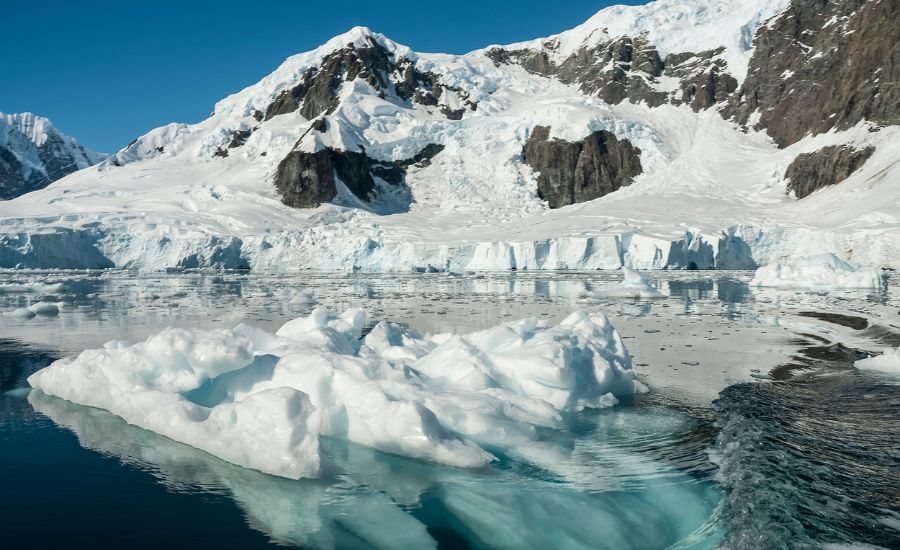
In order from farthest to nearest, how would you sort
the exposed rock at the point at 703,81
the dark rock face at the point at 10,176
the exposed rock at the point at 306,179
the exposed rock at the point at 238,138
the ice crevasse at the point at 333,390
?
the dark rock face at the point at 10,176
the exposed rock at the point at 238,138
the exposed rock at the point at 703,81
the exposed rock at the point at 306,179
the ice crevasse at the point at 333,390

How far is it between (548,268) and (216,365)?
115 ft

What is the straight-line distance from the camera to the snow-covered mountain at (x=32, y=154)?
118562 mm

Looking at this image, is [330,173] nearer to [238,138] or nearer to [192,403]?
[238,138]

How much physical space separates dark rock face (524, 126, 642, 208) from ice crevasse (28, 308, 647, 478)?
60.1m

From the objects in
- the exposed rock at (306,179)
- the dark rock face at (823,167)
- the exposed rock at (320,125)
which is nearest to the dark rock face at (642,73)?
the dark rock face at (823,167)

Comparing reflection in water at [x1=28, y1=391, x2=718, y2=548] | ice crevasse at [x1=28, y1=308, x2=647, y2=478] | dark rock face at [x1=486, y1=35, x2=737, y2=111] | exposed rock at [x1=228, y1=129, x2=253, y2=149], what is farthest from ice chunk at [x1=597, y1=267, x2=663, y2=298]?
exposed rock at [x1=228, y1=129, x2=253, y2=149]

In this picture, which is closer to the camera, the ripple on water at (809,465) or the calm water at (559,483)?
the ripple on water at (809,465)

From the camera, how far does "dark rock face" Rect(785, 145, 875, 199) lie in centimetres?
5028

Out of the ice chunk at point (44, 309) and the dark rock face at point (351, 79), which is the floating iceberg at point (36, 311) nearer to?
the ice chunk at point (44, 309)

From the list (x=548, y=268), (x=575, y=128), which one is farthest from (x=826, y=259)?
(x=575, y=128)

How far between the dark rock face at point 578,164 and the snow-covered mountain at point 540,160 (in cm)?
23

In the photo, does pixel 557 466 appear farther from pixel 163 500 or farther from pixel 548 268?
pixel 548 268

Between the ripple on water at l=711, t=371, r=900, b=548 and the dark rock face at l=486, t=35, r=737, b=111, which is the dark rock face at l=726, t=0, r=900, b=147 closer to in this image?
the dark rock face at l=486, t=35, r=737, b=111

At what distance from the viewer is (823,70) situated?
62.3 meters
